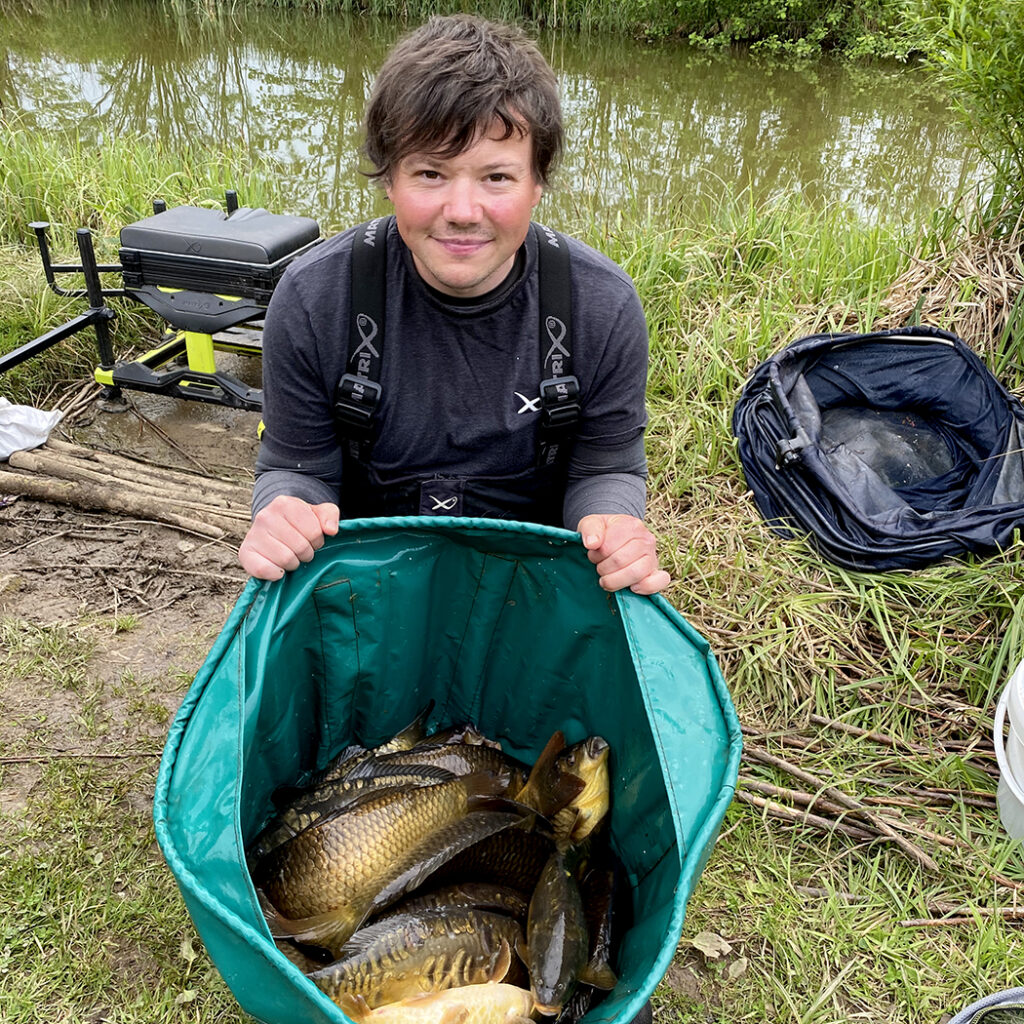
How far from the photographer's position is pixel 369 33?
10.9 m

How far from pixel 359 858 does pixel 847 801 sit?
1061 mm

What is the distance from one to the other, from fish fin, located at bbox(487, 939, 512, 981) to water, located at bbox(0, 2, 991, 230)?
148 inches

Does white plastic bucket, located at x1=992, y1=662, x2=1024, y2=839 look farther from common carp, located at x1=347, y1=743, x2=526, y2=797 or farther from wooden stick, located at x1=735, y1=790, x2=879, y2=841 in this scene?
common carp, located at x1=347, y1=743, x2=526, y2=797

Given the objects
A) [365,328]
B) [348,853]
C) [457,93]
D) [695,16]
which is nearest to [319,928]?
[348,853]

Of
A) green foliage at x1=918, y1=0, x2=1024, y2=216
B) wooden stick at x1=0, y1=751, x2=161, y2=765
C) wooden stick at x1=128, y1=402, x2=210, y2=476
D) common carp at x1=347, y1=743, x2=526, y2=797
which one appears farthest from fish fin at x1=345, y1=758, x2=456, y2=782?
green foliage at x1=918, y1=0, x2=1024, y2=216

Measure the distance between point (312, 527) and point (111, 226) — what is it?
3218mm

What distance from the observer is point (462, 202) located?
135 cm

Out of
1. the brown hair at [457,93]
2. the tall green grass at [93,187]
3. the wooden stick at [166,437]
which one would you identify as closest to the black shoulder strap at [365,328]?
the brown hair at [457,93]

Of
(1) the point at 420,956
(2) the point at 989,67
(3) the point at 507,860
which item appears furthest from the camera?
(2) the point at 989,67

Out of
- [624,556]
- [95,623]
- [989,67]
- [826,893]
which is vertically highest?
[989,67]

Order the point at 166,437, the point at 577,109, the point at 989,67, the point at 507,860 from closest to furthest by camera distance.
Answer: the point at 507,860, the point at 989,67, the point at 166,437, the point at 577,109

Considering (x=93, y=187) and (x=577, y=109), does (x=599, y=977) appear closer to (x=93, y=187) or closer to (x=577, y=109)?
(x=93, y=187)

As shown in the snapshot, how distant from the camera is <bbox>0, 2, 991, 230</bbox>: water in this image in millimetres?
5742

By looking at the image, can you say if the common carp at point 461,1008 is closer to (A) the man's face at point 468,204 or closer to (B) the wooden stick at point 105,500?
(A) the man's face at point 468,204
